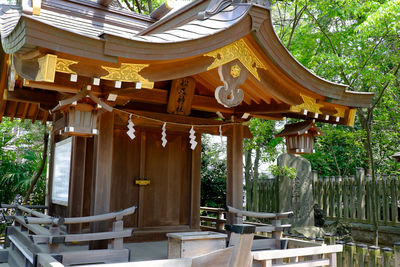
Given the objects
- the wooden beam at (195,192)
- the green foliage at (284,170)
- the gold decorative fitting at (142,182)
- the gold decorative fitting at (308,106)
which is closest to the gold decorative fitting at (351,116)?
the gold decorative fitting at (308,106)

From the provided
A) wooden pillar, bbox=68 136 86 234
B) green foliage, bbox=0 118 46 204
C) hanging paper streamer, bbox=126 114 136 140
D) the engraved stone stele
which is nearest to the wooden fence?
the engraved stone stele

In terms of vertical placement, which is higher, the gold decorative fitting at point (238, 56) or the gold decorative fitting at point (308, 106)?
the gold decorative fitting at point (238, 56)

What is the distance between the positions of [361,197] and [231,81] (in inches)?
295

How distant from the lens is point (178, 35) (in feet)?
17.0

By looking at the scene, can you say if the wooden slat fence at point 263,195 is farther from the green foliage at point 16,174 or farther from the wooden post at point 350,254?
the green foliage at point 16,174

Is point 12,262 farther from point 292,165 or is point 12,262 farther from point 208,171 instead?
point 208,171

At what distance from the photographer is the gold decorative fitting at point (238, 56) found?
5.43 m

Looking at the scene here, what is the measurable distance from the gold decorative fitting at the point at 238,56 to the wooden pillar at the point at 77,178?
302 centimetres

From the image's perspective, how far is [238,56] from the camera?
5.60 metres

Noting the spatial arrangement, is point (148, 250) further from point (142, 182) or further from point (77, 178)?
point (77, 178)

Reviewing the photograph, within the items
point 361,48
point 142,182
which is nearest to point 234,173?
point 142,182

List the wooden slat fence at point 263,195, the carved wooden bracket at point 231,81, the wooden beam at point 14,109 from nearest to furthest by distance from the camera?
the carved wooden bracket at point 231,81
the wooden beam at point 14,109
the wooden slat fence at point 263,195

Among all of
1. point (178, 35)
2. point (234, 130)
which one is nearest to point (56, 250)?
point (178, 35)

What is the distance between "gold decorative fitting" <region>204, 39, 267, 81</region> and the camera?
5.43 metres
